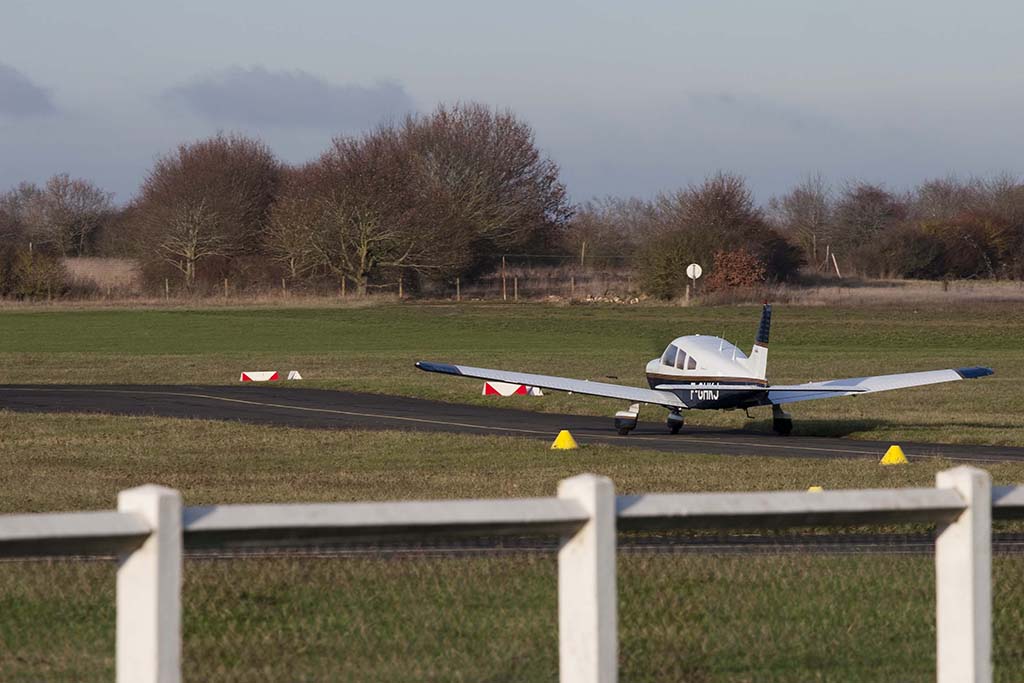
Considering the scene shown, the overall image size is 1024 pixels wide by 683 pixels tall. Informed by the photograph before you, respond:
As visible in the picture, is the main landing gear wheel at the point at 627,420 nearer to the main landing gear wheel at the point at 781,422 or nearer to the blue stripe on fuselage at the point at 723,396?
the blue stripe on fuselage at the point at 723,396

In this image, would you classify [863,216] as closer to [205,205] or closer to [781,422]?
[205,205]

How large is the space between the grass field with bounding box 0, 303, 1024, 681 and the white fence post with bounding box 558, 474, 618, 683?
2.89 feet

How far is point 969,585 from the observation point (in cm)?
505

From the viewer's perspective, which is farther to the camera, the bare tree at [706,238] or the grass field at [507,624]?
the bare tree at [706,238]

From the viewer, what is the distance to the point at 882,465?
22156mm

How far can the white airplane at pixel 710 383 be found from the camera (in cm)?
2756

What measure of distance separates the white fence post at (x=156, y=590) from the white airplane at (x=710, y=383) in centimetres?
2325

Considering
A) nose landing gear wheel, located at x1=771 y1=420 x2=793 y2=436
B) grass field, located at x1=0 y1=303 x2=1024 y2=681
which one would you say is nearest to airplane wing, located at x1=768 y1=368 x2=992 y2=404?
nose landing gear wheel, located at x1=771 y1=420 x2=793 y2=436

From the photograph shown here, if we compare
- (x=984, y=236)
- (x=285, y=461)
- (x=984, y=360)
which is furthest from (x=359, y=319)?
(x=984, y=236)

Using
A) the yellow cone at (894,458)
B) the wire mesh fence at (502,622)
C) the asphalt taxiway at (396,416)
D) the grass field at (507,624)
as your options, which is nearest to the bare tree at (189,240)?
the asphalt taxiway at (396,416)

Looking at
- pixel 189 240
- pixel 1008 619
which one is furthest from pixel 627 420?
pixel 189 240

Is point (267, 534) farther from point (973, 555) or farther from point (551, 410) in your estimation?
point (551, 410)

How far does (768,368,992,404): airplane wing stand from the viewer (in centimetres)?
2847

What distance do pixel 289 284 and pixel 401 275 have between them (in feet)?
28.4
